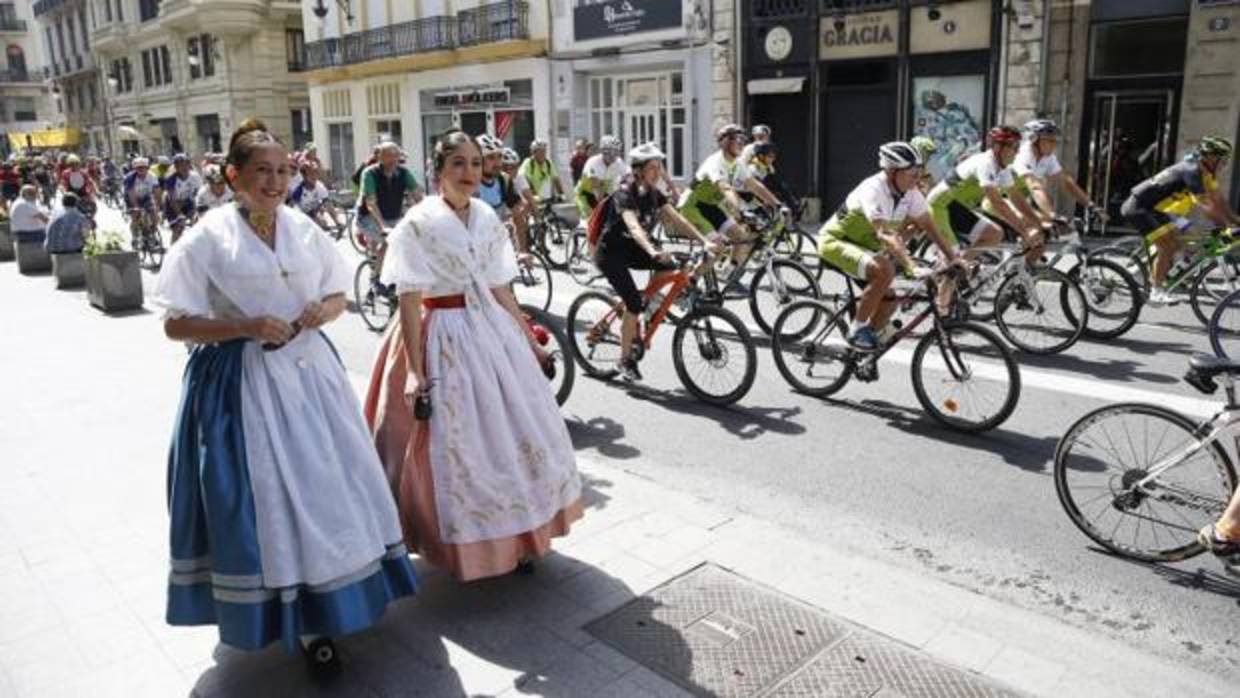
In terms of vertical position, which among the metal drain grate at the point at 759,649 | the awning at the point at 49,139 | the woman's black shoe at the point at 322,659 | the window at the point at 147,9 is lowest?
the metal drain grate at the point at 759,649

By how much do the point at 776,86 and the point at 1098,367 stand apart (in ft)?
44.6

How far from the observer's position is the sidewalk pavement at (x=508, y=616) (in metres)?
3.56

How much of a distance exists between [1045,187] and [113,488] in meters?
8.16

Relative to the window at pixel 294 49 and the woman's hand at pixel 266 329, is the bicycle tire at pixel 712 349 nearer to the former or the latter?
the woman's hand at pixel 266 329

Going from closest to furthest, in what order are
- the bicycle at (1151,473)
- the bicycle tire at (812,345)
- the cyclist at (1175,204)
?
1. the bicycle at (1151,473)
2. the bicycle tire at (812,345)
3. the cyclist at (1175,204)

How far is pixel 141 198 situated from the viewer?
16.8m

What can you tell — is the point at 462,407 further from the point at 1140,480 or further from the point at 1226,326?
the point at 1226,326

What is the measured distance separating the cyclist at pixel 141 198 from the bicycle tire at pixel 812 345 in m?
12.4

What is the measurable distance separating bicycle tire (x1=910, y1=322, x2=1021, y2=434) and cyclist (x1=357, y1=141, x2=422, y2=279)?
17.4ft

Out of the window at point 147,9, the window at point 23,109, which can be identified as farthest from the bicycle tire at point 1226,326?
the window at point 23,109

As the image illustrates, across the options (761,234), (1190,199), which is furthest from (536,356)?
(1190,199)

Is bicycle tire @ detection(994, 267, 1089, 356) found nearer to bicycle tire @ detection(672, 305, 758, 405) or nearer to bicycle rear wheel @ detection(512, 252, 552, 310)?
bicycle tire @ detection(672, 305, 758, 405)

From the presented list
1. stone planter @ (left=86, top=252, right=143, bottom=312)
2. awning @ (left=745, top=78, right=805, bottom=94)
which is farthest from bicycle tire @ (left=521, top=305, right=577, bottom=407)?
awning @ (left=745, top=78, right=805, bottom=94)

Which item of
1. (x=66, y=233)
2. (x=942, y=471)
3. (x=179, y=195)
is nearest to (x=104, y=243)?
(x=66, y=233)
